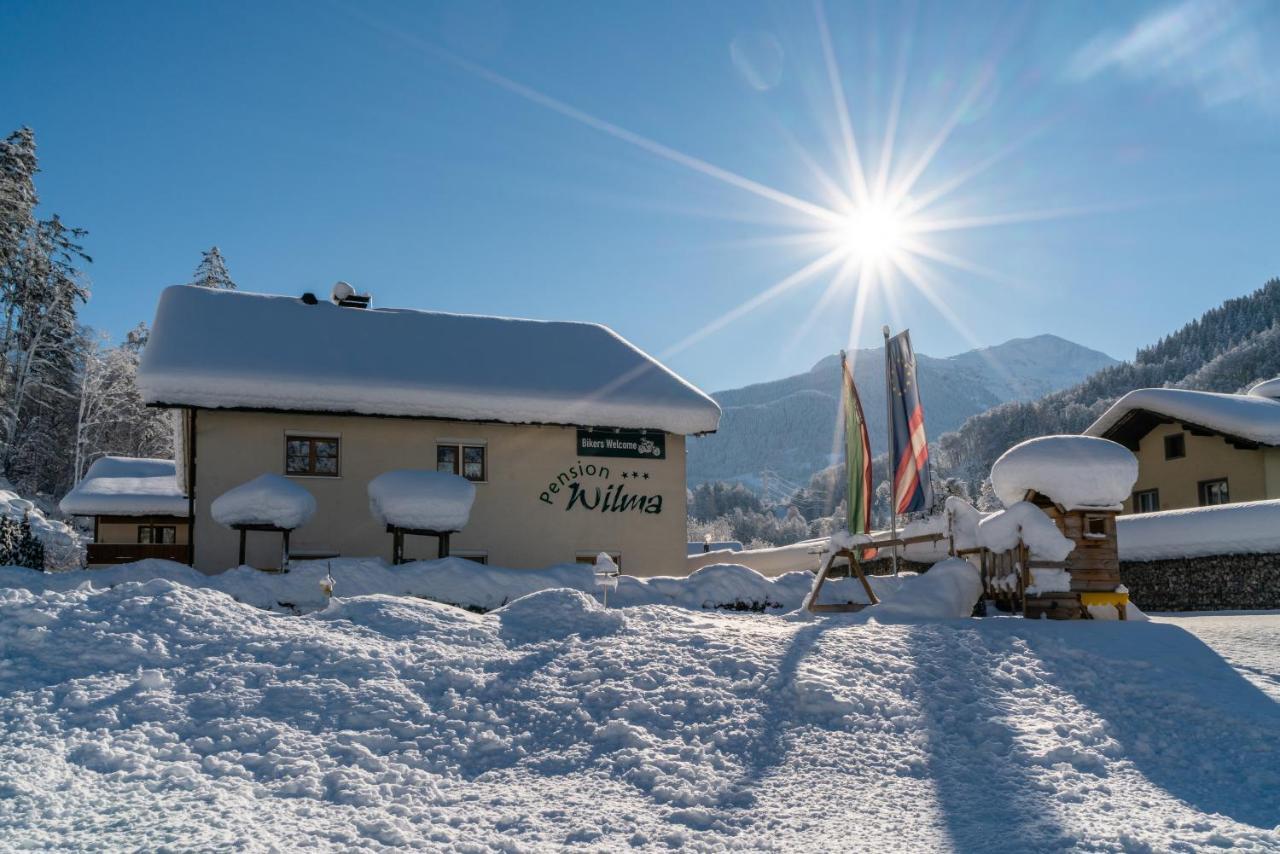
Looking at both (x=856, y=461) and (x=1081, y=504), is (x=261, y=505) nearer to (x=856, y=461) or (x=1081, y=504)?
(x=856, y=461)

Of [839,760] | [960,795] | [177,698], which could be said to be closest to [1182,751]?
[960,795]

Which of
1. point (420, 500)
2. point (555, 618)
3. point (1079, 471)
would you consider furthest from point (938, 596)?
point (420, 500)

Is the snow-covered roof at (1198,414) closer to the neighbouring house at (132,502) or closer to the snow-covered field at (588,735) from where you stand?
the snow-covered field at (588,735)

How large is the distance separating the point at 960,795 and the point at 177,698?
5.78 metres

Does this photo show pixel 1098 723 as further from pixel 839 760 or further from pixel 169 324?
pixel 169 324

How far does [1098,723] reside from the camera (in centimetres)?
755

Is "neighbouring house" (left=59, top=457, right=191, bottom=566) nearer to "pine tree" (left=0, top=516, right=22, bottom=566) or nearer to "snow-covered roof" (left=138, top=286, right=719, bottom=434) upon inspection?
"snow-covered roof" (left=138, top=286, right=719, bottom=434)

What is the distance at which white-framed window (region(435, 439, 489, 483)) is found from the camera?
63.6 ft

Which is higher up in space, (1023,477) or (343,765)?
(1023,477)

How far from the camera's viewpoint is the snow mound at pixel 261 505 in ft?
52.2

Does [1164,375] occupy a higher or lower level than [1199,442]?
higher

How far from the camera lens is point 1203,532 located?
17.0 meters

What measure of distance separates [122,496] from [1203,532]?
32.4 metres

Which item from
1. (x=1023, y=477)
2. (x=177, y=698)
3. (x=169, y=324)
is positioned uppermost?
(x=169, y=324)
